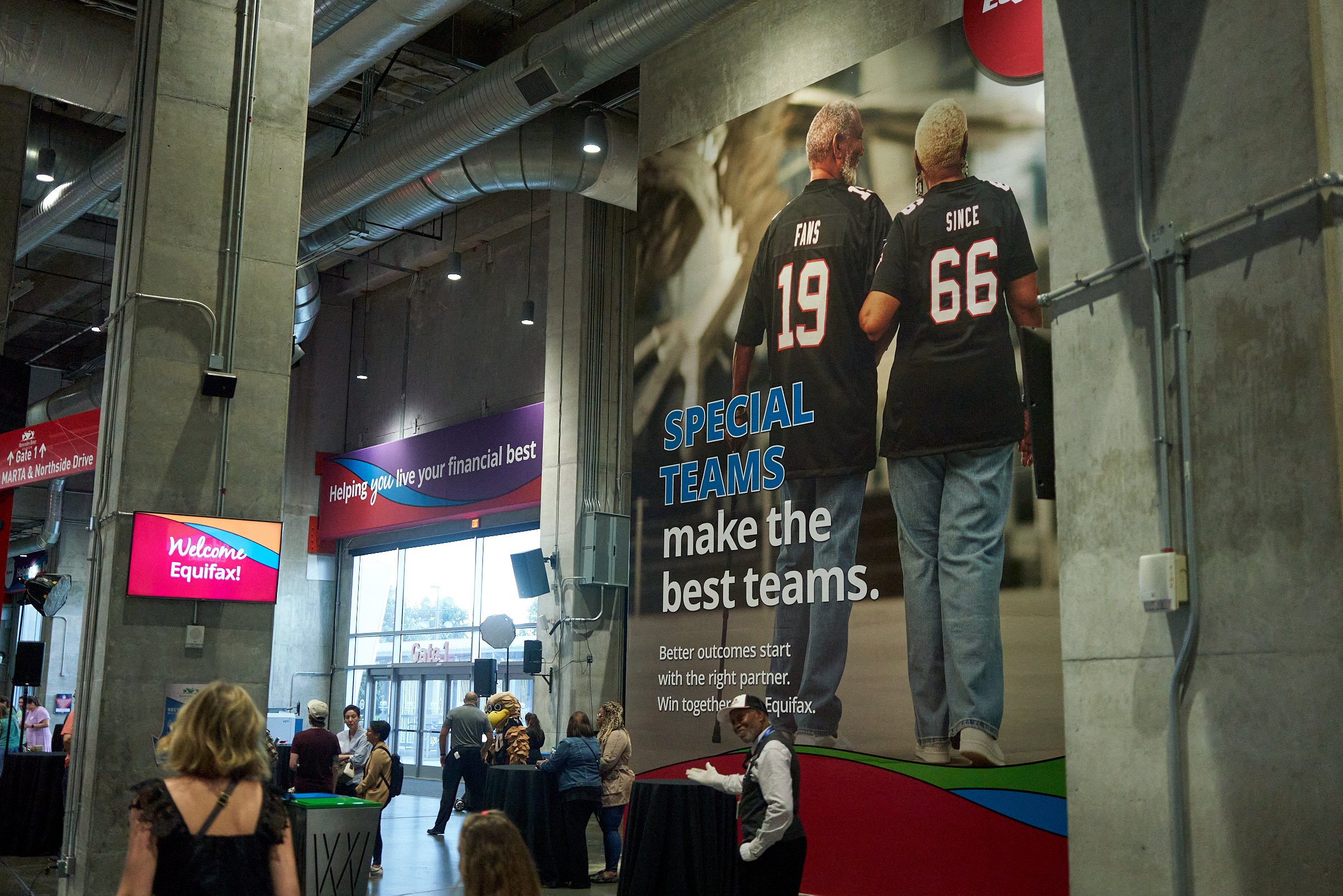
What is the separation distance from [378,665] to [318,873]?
49.3 ft

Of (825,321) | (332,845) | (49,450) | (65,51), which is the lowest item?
(332,845)

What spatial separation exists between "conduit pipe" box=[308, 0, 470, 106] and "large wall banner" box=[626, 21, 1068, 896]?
8.29 feet

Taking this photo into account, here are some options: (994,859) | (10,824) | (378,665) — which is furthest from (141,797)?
(378,665)

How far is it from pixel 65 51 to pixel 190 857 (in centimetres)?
1131

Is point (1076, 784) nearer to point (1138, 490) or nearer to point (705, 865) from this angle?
point (1138, 490)

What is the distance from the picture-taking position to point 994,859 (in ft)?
23.6

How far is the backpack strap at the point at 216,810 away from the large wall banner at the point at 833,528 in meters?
5.29

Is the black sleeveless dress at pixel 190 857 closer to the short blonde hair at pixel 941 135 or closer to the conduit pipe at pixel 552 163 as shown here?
the short blonde hair at pixel 941 135

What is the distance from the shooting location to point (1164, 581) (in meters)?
3.67

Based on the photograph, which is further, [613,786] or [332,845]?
[613,786]

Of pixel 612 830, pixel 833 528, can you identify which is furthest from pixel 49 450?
pixel 833 528

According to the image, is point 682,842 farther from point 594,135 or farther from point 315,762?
point 594,135

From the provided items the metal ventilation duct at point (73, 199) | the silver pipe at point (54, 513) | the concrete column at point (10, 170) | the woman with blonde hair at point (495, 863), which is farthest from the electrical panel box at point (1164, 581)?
the silver pipe at point (54, 513)

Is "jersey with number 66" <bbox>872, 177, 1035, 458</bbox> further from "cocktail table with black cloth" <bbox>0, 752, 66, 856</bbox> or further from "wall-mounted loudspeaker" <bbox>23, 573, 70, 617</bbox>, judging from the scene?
"wall-mounted loudspeaker" <bbox>23, 573, 70, 617</bbox>
